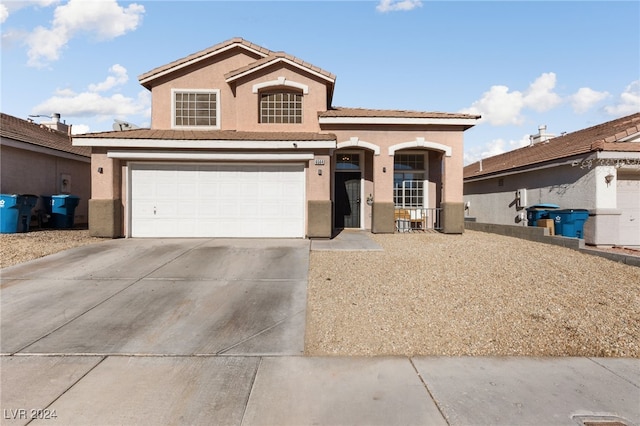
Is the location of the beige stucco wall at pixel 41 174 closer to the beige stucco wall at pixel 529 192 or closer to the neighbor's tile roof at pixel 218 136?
the neighbor's tile roof at pixel 218 136

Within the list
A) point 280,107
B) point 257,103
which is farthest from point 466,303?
point 257,103

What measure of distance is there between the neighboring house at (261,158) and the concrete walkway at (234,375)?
5.22m

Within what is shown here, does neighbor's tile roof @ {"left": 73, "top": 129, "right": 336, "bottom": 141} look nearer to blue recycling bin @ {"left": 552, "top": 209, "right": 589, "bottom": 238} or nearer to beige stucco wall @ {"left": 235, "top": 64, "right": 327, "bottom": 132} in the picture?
beige stucco wall @ {"left": 235, "top": 64, "right": 327, "bottom": 132}

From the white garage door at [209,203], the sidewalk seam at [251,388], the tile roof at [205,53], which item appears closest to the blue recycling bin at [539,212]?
the white garage door at [209,203]

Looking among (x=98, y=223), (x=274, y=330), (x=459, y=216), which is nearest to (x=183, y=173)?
(x=98, y=223)

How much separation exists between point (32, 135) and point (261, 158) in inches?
472

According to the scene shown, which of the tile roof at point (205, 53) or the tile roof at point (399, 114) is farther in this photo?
the tile roof at point (205, 53)

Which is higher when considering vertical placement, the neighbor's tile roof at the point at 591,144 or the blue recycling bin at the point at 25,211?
the neighbor's tile roof at the point at 591,144

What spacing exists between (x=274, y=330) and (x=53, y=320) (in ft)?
11.6

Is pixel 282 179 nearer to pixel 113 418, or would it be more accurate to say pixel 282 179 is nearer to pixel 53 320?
pixel 53 320

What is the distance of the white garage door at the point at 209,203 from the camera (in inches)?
448

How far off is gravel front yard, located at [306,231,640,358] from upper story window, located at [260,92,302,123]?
6707mm

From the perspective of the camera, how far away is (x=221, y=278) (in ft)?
23.1

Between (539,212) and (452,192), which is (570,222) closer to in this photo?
(539,212)
